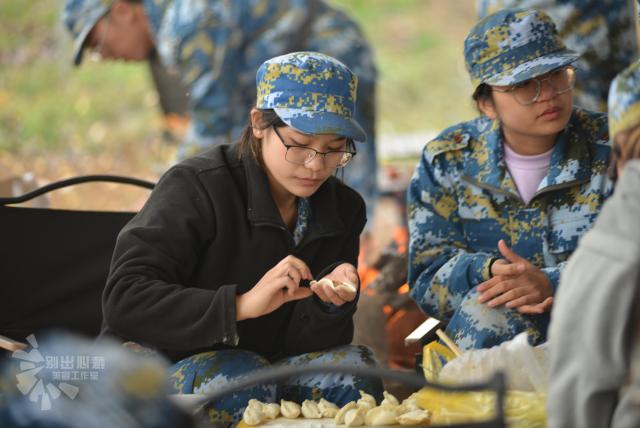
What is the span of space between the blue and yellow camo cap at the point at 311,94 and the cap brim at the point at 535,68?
1.70 ft

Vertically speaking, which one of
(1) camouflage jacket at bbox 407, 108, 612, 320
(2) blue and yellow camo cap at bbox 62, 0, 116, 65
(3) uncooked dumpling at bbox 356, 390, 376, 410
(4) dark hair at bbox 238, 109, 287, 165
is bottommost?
(3) uncooked dumpling at bbox 356, 390, 376, 410

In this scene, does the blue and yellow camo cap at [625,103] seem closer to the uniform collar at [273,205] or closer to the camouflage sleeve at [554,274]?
the camouflage sleeve at [554,274]

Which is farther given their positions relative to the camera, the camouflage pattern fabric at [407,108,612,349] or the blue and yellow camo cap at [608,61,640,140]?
the camouflage pattern fabric at [407,108,612,349]

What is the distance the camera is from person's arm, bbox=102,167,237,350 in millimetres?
3268

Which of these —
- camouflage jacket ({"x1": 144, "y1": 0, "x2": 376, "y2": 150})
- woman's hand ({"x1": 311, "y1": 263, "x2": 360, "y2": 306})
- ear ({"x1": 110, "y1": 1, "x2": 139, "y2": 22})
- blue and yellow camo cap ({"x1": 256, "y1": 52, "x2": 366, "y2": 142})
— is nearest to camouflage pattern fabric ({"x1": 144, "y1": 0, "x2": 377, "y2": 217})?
camouflage jacket ({"x1": 144, "y1": 0, "x2": 376, "y2": 150})

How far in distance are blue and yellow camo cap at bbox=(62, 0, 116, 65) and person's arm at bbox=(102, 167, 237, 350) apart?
2948 mm

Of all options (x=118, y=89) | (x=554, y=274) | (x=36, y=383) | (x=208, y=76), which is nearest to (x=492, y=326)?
(x=554, y=274)

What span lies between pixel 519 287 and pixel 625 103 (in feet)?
3.18

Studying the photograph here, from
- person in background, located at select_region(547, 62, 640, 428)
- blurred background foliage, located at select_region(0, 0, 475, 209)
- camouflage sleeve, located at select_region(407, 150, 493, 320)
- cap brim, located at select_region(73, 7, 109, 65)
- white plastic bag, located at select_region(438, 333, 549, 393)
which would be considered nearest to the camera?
person in background, located at select_region(547, 62, 640, 428)

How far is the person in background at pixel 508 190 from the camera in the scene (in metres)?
3.54

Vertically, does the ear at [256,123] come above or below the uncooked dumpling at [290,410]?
above

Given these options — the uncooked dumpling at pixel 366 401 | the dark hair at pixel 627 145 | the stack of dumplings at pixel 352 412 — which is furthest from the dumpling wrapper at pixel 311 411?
the dark hair at pixel 627 145

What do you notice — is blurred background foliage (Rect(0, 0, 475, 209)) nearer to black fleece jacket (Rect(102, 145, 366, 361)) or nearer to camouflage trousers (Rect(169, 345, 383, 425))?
black fleece jacket (Rect(102, 145, 366, 361))

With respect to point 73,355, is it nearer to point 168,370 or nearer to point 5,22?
point 168,370
